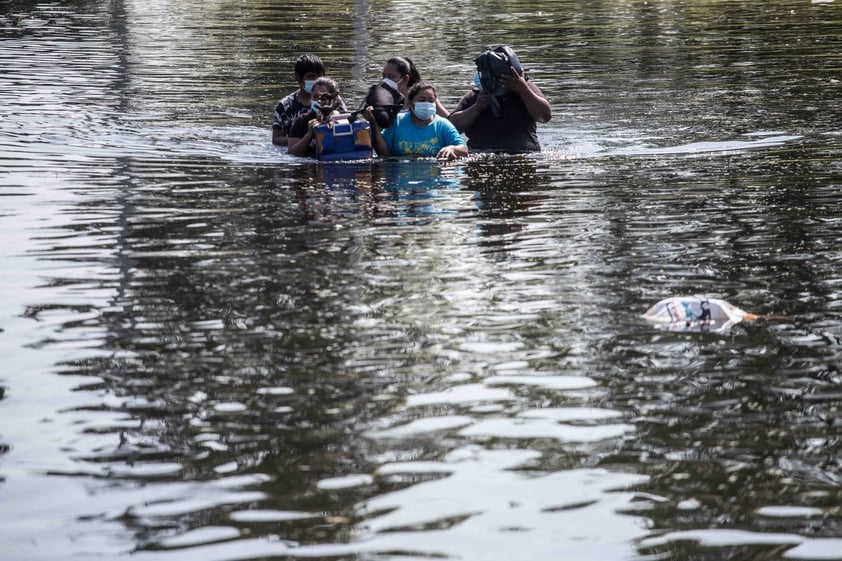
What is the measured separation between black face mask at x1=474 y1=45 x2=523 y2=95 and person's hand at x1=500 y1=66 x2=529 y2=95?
0.12 ft

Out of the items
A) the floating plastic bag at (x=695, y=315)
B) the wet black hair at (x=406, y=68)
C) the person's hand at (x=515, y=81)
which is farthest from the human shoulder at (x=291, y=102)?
the floating plastic bag at (x=695, y=315)

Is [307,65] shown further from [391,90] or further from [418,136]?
[418,136]

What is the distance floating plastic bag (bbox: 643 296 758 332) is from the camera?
7.46 metres

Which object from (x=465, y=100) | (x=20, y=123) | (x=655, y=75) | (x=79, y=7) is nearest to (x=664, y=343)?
(x=465, y=100)

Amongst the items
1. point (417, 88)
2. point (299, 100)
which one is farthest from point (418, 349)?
point (299, 100)

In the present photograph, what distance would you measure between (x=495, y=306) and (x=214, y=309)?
1.63 metres

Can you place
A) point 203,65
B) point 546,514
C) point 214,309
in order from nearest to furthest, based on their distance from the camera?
point 546,514 → point 214,309 → point 203,65

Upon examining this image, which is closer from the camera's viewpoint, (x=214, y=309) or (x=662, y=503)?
(x=662, y=503)

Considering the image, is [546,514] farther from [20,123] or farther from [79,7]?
[79,7]

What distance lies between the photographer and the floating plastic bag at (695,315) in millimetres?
7465

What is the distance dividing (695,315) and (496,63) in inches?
261

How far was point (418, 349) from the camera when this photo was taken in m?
7.05

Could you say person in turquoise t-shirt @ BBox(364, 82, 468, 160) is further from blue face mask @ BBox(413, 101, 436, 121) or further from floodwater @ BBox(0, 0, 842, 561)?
floodwater @ BBox(0, 0, 842, 561)

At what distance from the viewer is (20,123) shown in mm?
16500
